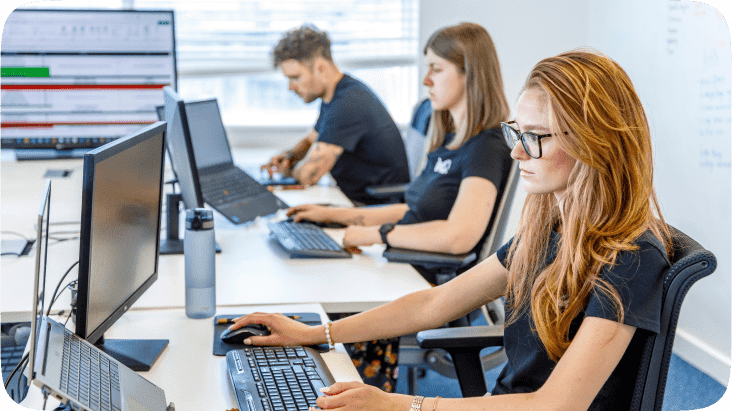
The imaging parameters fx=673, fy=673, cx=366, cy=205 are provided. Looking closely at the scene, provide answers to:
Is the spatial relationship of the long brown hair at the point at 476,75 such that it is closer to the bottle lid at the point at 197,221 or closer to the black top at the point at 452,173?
the black top at the point at 452,173

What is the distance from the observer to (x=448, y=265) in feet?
6.06

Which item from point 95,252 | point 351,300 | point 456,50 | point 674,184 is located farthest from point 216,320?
point 674,184

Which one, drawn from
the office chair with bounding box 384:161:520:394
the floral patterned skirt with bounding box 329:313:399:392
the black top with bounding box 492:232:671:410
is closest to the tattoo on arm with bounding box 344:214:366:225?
the office chair with bounding box 384:161:520:394

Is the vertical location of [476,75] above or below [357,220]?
above

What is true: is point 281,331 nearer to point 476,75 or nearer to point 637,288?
point 637,288

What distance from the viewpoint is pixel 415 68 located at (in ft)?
13.0

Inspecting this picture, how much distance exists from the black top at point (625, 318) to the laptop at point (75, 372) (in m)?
0.60

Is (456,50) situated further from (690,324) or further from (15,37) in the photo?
(15,37)

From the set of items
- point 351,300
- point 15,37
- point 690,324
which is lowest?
point 690,324

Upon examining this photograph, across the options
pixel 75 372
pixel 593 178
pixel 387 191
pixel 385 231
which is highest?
pixel 593 178

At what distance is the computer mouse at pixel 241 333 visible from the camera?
1.29 metres

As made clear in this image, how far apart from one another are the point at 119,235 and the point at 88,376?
0.97 ft

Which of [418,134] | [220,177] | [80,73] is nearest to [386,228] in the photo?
[220,177]

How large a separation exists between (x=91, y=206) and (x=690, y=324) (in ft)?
8.30
